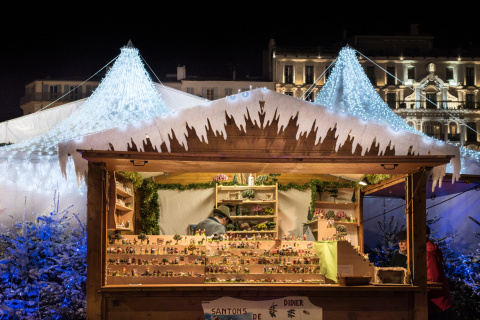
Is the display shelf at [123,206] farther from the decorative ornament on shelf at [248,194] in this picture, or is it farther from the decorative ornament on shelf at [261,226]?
the decorative ornament on shelf at [261,226]

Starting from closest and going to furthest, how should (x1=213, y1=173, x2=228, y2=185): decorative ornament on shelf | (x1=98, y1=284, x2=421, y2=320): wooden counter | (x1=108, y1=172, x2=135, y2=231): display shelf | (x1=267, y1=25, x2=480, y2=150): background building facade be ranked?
(x1=98, y1=284, x2=421, y2=320): wooden counter → (x1=108, y1=172, x2=135, y2=231): display shelf → (x1=213, y1=173, x2=228, y2=185): decorative ornament on shelf → (x1=267, y1=25, x2=480, y2=150): background building facade

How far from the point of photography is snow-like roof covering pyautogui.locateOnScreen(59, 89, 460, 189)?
8250 mm

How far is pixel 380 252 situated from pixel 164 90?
7122 mm

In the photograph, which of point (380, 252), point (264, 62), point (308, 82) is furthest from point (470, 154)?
point (264, 62)

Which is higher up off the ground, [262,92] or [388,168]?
[262,92]

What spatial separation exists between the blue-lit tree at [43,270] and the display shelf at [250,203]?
131 inches

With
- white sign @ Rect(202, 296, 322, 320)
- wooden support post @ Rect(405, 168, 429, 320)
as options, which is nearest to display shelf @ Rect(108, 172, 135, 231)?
white sign @ Rect(202, 296, 322, 320)

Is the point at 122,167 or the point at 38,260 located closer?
the point at 122,167

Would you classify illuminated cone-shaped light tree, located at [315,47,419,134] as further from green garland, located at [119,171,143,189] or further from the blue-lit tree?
the blue-lit tree

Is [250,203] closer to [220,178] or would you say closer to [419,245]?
[220,178]

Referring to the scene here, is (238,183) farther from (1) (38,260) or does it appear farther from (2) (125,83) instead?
(1) (38,260)

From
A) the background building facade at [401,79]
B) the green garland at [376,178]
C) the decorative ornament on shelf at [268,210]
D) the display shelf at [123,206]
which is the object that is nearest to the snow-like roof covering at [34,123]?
the display shelf at [123,206]

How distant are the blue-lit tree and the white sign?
2.60 metres

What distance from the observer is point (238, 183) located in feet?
43.1
